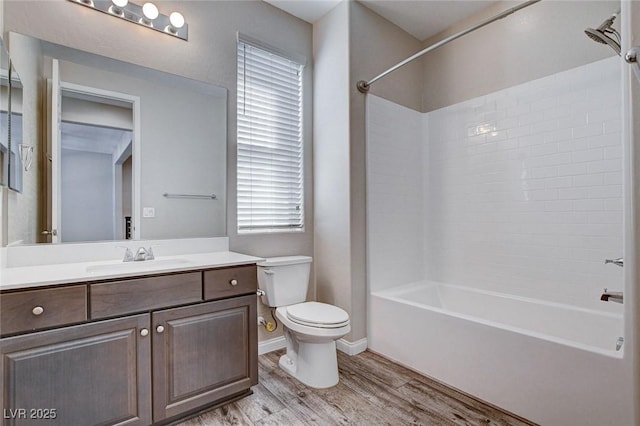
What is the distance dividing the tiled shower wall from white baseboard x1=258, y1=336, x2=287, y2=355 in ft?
2.94

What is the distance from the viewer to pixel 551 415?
5.24ft

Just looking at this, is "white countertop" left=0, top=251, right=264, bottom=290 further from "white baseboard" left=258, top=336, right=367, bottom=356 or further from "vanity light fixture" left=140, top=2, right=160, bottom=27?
"vanity light fixture" left=140, top=2, right=160, bottom=27

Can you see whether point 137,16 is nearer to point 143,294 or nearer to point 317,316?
point 143,294

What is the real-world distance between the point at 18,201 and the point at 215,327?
1.15 meters

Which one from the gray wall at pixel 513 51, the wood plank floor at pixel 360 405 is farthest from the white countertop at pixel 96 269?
the gray wall at pixel 513 51

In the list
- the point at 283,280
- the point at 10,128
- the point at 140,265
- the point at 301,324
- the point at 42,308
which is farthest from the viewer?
the point at 283,280

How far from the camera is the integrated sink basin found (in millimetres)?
1638

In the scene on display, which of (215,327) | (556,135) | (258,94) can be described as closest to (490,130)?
(556,135)

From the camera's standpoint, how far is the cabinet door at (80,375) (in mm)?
1242

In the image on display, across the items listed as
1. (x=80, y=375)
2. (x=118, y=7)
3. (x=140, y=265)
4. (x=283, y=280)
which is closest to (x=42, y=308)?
(x=80, y=375)

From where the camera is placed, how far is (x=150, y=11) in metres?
1.98

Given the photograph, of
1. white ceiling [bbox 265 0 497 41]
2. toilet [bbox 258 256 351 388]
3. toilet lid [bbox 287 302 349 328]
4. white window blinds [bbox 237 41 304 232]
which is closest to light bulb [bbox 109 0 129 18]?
white window blinds [bbox 237 41 304 232]

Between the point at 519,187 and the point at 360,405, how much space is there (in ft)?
6.28

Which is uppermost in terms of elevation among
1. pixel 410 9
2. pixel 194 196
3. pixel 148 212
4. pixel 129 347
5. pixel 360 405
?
pixel 410 9
